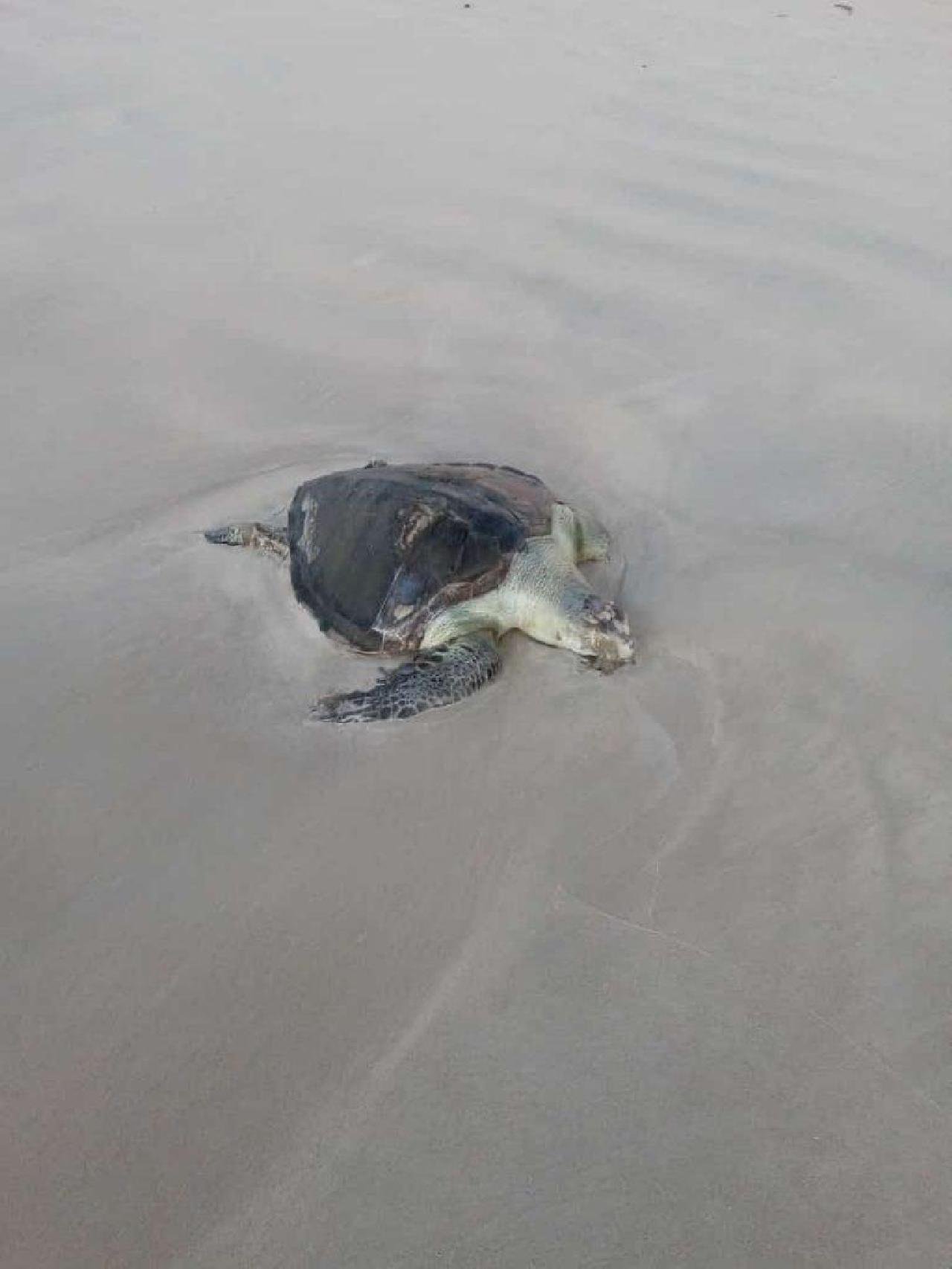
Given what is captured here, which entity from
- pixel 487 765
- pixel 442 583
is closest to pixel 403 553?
pixel 442 583

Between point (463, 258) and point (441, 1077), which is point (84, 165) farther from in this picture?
point (441, 1077)

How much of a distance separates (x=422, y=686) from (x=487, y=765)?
354mm

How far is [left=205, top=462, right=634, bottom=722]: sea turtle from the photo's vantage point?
3.15m

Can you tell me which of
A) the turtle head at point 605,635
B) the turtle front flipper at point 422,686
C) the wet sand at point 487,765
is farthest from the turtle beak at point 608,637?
the turtle front flipper at point 422,686

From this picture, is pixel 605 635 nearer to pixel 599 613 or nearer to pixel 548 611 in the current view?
pixel 599 613

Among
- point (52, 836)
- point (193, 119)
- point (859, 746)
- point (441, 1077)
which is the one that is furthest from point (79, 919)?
point (193, 119)

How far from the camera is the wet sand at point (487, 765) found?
194 centimetres

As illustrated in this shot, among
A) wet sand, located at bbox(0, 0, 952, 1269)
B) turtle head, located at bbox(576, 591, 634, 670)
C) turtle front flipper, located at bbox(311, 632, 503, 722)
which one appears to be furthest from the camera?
turtle head, located at bbox(576, 591, 634, 670)

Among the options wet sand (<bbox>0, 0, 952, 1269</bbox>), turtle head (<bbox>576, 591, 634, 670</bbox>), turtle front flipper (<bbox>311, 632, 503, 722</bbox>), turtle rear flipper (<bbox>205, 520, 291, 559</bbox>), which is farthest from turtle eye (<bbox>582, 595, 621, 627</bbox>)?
turtle rear flipper (<bbox>205, 520, 291, 559</bbox>)

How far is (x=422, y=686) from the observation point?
305 centimetres

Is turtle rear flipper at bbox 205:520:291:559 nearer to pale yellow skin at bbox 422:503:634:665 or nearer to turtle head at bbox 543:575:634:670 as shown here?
pale yellow skin at bbox 422:503:634:665

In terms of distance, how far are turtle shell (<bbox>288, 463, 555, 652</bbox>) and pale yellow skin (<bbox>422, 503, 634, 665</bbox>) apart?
41 millimetres

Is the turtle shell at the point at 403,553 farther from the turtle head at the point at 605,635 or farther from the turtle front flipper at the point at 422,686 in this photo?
the turtle head at the point at 605,635

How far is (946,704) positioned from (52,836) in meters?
2.50
